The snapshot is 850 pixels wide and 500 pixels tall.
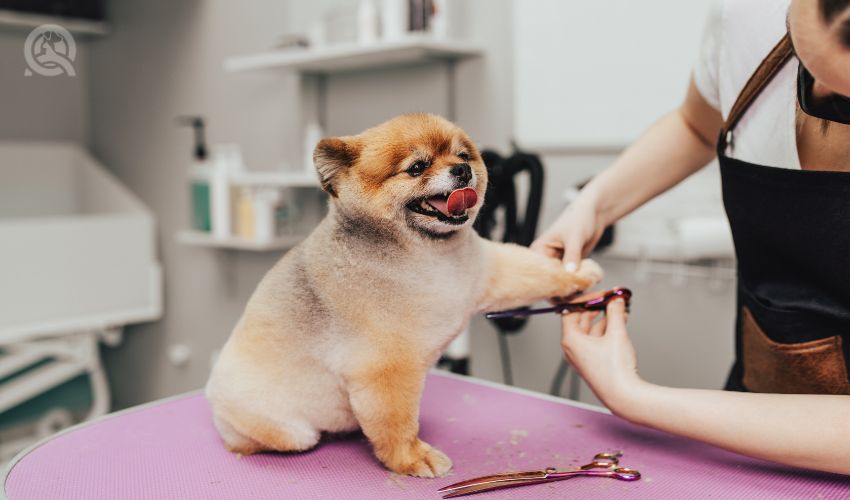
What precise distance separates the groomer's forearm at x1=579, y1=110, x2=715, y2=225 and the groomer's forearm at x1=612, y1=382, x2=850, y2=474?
324mm

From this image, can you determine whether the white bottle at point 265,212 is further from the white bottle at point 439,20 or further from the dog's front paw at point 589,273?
the dog's front paw at point 589,273

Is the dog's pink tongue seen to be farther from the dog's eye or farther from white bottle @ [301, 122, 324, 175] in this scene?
white bottle @ [301, 122, 324, 175]

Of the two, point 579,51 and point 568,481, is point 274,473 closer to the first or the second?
point 568,481

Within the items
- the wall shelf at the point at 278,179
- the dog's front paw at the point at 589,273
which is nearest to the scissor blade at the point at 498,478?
the dog's front paw at the point at 589,273

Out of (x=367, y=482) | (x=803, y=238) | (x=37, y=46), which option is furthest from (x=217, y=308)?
(x=803, y=238)

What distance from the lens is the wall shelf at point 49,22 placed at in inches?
102

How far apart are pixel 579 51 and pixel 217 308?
65.5 inches

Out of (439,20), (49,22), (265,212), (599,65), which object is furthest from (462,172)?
(49,22)

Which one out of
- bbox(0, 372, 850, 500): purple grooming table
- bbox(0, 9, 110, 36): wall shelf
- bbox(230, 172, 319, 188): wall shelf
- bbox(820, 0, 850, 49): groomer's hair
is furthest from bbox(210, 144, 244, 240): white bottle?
bbox(820, 0, 850, 49): groomer's hair

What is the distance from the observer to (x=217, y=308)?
2672 millimetres

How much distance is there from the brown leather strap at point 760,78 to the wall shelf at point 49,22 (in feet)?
8.61

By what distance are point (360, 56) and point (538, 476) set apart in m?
1.46

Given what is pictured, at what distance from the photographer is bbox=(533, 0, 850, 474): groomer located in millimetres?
723

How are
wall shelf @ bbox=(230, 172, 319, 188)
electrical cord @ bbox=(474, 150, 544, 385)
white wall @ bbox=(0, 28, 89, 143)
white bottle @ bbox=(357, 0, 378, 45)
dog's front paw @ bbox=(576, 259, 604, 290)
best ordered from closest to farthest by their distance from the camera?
1. dog's front paw @ bbox=(576, 259, 604, 290)
2. electrical cord @ bbox=(474, 150, 544, 385)
3. white bottle @ bbox=(357, 0, 378, 45)
4. wall shelf @ bbox=(230, 172, 319, 188)
5. white wall @ bbox=(0, 28, 89, 143)
